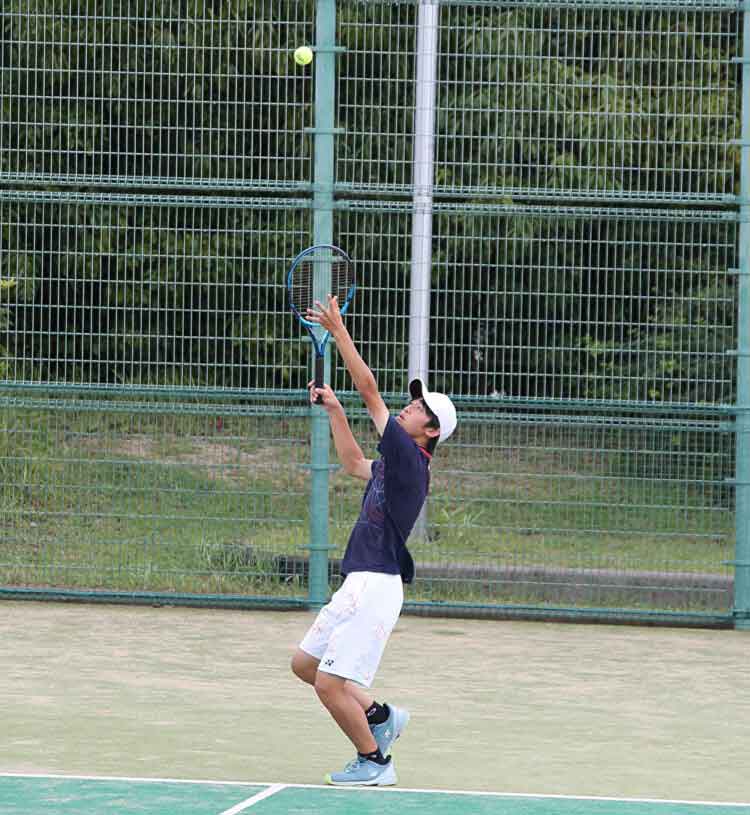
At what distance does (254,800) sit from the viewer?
6.16 metres

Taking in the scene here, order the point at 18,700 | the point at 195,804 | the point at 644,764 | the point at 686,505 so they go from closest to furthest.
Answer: the point at 195,804 → the point at 644,764 → the point at 18,700 → the point at 686,505

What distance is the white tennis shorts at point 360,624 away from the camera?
20.8ft

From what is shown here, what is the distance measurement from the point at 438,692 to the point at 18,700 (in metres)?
1.95

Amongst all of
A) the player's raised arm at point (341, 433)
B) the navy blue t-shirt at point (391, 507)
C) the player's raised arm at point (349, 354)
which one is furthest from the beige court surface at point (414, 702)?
the player's raised arm at point (349, 354)

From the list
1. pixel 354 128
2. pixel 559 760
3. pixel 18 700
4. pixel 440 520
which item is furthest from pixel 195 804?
pixel 354 128

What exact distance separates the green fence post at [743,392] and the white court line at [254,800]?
489 centimetres

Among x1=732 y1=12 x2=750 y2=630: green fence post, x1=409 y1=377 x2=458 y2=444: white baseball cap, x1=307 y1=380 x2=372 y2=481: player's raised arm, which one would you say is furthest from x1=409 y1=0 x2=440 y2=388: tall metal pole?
x1=409 y1=377 x2=458 y2=444: white baseball cap

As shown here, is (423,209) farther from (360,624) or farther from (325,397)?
(360,624)

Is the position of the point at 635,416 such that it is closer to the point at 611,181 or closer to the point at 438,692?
the point at 611,181

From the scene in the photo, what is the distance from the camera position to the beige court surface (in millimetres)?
6828

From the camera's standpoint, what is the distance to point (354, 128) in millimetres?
10914

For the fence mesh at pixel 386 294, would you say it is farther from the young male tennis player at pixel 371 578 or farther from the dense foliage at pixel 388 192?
the young male tennis player at pixel 371 578

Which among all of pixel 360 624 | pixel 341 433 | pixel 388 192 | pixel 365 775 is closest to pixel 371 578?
pixel 360 624

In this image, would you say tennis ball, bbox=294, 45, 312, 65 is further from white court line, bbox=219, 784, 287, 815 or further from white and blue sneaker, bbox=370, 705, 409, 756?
white court line, bbox=219, 784, 287, 815
